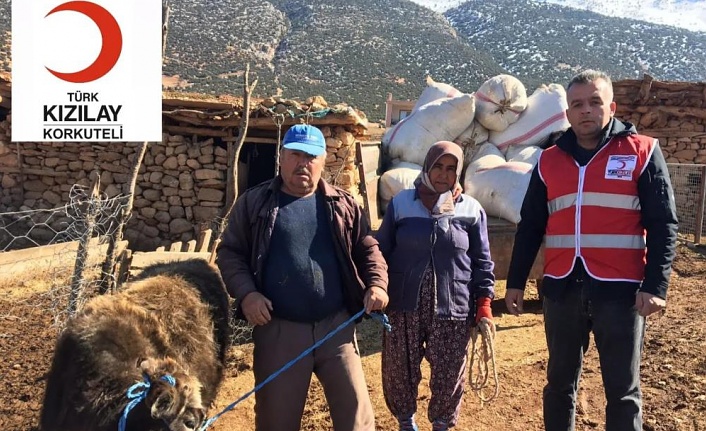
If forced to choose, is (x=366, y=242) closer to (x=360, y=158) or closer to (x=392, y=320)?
(x=392, y=320)

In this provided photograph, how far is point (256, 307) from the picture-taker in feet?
7.58

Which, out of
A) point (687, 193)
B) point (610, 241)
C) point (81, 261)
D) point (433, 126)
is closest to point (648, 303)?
point (610, 241)

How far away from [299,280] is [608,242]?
1.42m

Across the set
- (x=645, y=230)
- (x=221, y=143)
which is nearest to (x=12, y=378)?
(x=645, y=230)

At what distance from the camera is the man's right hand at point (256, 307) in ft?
7.59

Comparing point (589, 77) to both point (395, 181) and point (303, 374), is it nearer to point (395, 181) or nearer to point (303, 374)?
point (303, 374)

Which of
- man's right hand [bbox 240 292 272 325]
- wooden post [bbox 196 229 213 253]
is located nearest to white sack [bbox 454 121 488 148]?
wooden post [bbox 196 229 213 253]

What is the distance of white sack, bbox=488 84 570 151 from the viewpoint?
7273mm

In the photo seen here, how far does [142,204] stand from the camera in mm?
9414

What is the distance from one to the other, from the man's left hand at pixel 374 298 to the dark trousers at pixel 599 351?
0.85m

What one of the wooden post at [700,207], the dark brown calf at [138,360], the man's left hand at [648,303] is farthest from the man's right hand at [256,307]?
the wooden post at [700,207]

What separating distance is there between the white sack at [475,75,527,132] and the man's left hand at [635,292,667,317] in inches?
212

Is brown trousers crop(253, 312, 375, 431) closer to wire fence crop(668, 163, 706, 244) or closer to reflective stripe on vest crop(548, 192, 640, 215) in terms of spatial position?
reflective stripe on vest crop(548, 192, 640, 215)

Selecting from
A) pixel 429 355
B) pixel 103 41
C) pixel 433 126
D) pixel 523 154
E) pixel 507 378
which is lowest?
pixel 507 378
